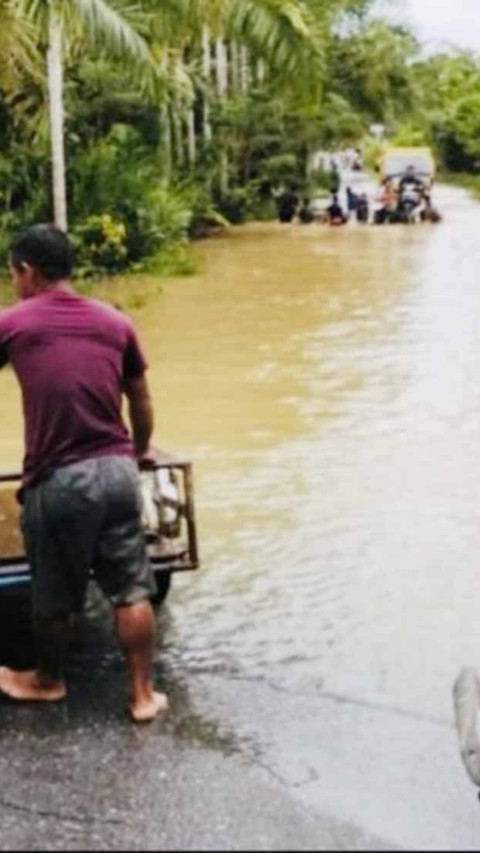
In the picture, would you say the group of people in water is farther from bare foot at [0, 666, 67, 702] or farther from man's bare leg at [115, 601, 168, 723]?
man's bare leg at [115, 601, 168, 723]

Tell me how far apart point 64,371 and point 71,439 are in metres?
0.22

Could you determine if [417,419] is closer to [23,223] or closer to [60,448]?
[60,448]

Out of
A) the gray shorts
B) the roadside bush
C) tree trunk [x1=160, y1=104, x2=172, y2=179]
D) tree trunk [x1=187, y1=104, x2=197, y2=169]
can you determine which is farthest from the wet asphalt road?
tree trunk [x1=187, y1=104, x2=197, y2=169]

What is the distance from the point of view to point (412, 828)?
4152 mm

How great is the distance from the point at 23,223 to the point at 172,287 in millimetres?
2634

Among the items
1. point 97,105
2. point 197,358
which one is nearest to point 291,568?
point 197,358

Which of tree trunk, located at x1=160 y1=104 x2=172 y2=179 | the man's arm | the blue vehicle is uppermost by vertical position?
the man's arm

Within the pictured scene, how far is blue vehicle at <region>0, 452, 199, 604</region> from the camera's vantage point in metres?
5.77

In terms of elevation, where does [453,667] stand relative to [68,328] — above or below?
below

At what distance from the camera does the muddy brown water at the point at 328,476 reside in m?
6.22

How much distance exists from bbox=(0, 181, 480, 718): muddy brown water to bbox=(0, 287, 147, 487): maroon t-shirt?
57.7 inches

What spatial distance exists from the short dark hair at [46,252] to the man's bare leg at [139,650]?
3.55ft

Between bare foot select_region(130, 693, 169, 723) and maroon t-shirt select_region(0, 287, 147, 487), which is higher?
maroon t-shirt select_region(0, 287, 147, 487)

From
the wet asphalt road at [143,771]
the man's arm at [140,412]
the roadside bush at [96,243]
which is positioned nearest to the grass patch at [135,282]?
Answer: the roadside bush at [96,243]
